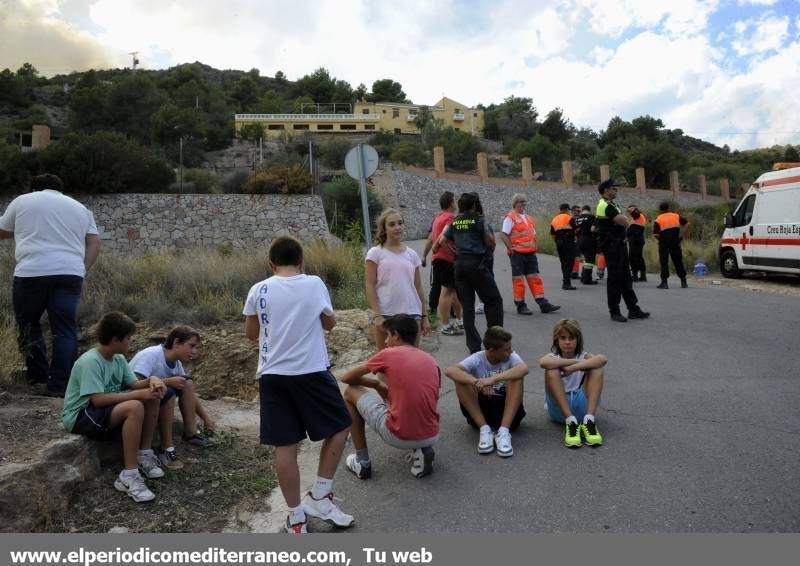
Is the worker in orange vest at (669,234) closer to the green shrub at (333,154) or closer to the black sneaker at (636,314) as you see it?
the black sneaker at (636,314)

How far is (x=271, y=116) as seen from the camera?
73125 millimetres

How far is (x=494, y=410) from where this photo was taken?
5.08 m

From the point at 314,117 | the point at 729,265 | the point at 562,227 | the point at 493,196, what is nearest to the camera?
the point at 562,227

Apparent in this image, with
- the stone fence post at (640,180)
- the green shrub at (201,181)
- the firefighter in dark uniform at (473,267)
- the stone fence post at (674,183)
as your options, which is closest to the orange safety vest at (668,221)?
the firefighter in dark uniform at (473,267)

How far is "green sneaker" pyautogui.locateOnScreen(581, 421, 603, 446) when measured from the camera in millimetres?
4793

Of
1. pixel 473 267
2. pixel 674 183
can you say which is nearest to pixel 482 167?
pixel 674 183

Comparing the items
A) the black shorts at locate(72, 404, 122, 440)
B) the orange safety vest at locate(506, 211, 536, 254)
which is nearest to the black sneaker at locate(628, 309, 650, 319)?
the orange safety vest at locate(506, 211, 536, 254)

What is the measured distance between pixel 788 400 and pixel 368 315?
17.7 feet

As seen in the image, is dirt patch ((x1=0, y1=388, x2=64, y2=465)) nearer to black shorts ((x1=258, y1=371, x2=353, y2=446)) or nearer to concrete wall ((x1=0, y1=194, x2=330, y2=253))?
black shorts ((x1=258, y1=371, x2=353, y2=446))

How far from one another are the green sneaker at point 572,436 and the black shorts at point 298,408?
1.91 metres

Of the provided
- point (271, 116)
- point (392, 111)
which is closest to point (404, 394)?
point (271, 116)

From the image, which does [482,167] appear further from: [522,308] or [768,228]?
[522,308]

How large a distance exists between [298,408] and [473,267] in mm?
3914

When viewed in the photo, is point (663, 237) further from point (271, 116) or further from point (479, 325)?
point (271, 116)
